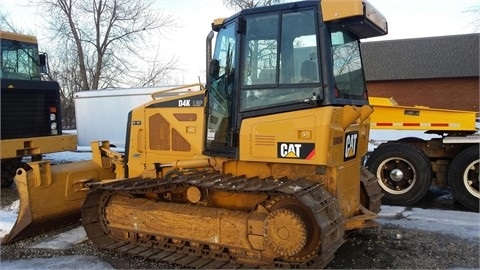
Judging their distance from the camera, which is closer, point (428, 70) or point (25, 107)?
point (25, 107)

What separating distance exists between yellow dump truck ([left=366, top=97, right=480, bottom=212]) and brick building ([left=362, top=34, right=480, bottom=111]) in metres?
25.5

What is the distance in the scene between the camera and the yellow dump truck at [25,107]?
28.2ft

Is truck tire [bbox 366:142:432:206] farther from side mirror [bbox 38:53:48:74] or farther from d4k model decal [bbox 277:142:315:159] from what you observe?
side mirror [bbox 38:53:48:74]

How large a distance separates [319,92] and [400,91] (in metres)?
30.6

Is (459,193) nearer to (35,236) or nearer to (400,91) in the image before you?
(35,236)

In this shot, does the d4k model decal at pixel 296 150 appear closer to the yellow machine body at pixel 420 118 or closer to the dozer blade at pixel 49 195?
the dozer blade at pixel 49 195

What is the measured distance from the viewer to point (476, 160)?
7.37 m

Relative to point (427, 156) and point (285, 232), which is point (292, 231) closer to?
point (285, 232)

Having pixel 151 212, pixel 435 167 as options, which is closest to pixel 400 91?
pixel 435 167

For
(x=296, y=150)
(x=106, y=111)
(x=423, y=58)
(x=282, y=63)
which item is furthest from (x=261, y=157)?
(x=423, y=58)

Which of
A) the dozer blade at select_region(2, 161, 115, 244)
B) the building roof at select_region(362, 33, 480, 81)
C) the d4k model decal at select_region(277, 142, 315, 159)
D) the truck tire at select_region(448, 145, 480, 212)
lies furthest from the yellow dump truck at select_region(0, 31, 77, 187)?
the building roof at select_region(362, 33, 480, 81)

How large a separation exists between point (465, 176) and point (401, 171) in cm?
99

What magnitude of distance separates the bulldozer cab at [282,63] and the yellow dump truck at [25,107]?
536 centimetres

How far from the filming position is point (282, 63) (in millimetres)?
4414
